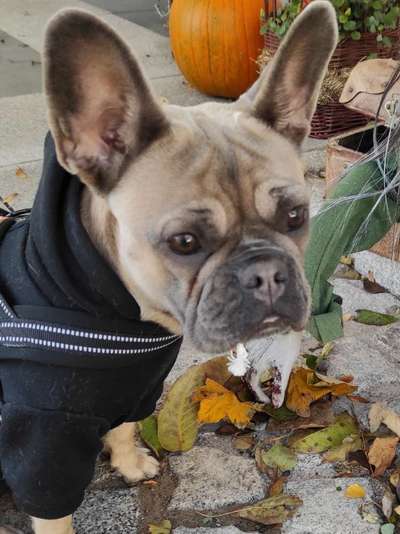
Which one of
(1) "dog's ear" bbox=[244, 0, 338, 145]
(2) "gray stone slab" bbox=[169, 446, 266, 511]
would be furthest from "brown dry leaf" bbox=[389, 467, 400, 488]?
(1) "dog's ear" bbox=[244, 0, 338, 145]

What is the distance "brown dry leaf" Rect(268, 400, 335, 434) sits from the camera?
2.56 metres

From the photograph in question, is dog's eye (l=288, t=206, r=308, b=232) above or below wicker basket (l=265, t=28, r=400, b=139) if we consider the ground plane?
above

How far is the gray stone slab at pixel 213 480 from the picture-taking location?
2332mm

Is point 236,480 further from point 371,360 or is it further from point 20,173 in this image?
point 20,173

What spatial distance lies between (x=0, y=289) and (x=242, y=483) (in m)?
1.07

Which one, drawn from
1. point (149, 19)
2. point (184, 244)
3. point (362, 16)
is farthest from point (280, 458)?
point (149, 19)

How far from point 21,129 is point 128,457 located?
3440 millimetres

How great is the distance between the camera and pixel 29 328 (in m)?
1.81

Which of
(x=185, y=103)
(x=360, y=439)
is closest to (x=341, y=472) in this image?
(x=360, y=439)

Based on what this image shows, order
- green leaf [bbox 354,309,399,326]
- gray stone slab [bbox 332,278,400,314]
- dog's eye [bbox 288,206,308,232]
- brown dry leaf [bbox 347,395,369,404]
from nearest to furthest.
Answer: dog's eye [bbox 288,206,308,232] → brown dry leaf [bbox 347,395,369,404] → green leaf [bbox 354,309,399,326] → gray stone slab [bbox 332,278,400,314]

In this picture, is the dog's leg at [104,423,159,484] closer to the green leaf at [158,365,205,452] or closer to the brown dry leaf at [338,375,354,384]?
the green leaf at [158,365,205,452]

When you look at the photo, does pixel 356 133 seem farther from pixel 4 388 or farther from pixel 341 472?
pixel 4 388

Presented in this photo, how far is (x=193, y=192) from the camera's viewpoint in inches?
68.7

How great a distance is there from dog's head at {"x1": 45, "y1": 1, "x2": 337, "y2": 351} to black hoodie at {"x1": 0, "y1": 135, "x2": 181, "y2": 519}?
7 cm
